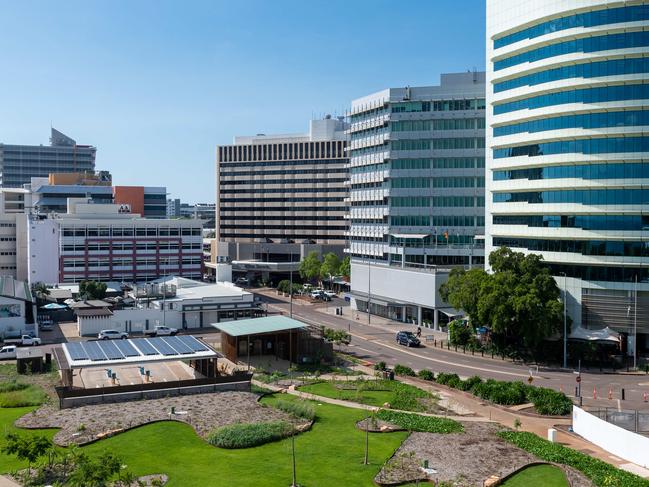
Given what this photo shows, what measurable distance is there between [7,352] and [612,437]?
5879 centimetres

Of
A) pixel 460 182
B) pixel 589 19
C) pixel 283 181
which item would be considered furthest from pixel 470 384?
pixel 283 181

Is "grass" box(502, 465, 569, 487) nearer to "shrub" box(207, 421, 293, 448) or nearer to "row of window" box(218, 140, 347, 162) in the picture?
"shrub" box(207, 421, 293, 448)

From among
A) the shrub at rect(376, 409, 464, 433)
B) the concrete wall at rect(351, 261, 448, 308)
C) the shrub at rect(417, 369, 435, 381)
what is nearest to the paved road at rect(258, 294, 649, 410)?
the shrub at rect(417, 369, 435, 381)

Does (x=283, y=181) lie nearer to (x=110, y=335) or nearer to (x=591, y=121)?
(x=110, y=335)

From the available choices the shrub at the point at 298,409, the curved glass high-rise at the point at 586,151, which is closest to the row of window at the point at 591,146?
the curved glass high-rise at the point at 586,151

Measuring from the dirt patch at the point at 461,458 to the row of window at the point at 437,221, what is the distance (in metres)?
58.8

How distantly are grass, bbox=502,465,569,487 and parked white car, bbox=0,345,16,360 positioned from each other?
54.7m

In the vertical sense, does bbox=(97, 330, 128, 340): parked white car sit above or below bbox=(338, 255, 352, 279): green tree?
below

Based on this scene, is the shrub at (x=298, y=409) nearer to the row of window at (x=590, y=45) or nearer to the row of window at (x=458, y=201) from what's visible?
the row of window at (x=590, y=45)

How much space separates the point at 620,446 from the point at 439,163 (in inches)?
2573

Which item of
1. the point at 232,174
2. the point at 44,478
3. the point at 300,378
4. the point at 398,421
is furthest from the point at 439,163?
the point at 232,174

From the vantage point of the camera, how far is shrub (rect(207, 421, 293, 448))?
42656 millimetres

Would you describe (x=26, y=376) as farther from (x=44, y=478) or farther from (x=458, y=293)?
(x=458, y=293)

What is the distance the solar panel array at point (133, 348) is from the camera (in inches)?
2276
